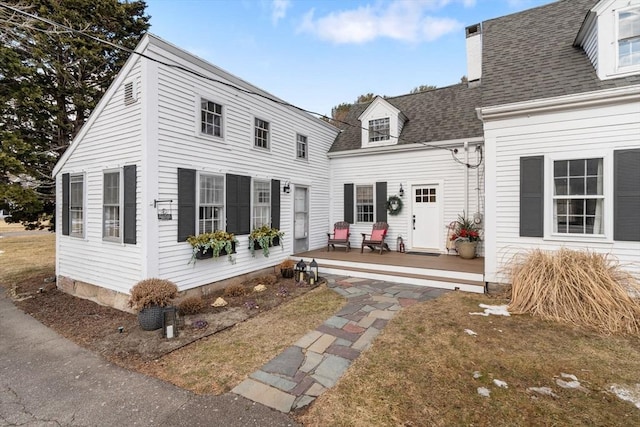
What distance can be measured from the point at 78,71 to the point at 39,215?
4.62 meters

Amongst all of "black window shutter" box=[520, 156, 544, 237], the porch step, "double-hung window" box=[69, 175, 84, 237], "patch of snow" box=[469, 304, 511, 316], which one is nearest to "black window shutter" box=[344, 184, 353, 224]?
the porch step

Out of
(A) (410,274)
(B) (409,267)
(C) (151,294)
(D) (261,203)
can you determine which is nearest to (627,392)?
(A) (410,274)

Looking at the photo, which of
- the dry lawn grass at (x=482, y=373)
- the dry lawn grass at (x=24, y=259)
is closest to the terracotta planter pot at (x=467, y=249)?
the dry lawn grass at (x=482, y=373)

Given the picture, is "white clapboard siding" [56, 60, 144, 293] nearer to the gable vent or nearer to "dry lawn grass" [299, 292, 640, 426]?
the gable vent

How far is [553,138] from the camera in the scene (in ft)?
17.6

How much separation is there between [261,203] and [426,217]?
17.7 ft

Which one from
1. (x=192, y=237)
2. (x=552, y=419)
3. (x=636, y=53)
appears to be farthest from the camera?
(x=192, y=237)

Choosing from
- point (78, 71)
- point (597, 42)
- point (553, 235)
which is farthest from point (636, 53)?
point (78, 71)

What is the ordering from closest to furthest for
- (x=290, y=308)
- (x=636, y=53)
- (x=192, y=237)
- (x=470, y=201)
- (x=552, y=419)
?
1. (x=552, y=419)
2. (x=636, y=53)
3. (x=290, y=308)
4. (x=192, y=237)
5. (x=470, y=201)

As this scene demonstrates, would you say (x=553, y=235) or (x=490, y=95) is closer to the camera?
(x=553, y=235)

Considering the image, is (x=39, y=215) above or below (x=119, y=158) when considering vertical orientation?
below

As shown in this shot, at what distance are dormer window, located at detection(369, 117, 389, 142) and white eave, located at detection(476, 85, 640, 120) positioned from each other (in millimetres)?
4314

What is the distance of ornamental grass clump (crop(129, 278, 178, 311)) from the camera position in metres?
4.38

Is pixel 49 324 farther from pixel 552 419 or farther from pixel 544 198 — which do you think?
pixel 544 198
